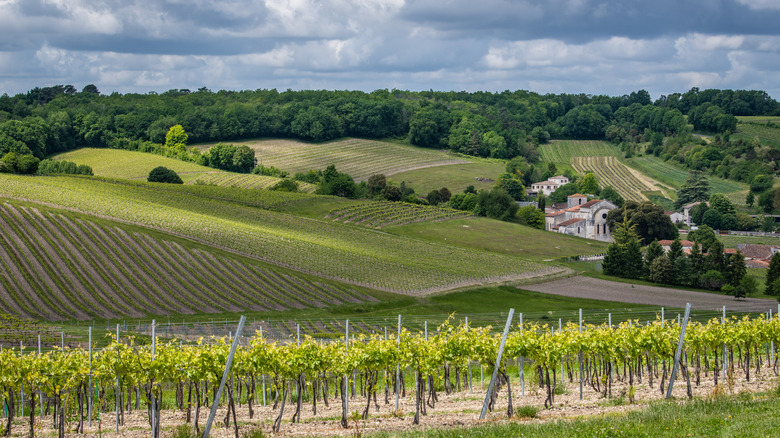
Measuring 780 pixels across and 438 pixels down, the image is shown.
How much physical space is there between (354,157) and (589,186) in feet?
175

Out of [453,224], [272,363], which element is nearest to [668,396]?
[272,363]

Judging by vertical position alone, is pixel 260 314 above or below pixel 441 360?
below

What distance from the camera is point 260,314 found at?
58.8 m

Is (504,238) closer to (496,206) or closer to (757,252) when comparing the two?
(496,206)

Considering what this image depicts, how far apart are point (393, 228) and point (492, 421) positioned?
8851cm

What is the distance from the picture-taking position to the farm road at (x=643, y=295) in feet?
242

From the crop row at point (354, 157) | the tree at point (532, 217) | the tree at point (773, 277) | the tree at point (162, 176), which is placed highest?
the crop row at point (354, 157)

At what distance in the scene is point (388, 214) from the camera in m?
118

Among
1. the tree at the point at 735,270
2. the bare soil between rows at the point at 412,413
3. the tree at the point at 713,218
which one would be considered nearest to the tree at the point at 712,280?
the tree at the point at 735,270

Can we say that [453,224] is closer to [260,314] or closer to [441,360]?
[260,314]

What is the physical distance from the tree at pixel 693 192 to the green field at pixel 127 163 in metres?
95.6

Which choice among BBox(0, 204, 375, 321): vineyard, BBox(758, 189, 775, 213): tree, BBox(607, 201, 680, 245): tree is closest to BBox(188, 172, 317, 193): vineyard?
BBox(607, 201, 680, 245): tree

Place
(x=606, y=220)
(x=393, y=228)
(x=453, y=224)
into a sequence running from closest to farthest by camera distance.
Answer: (x=393, y=228) → (x=453, y=224) → (x=606, y=220)

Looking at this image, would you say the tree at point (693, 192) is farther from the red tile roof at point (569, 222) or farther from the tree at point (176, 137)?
the tree at point (176, 137)
